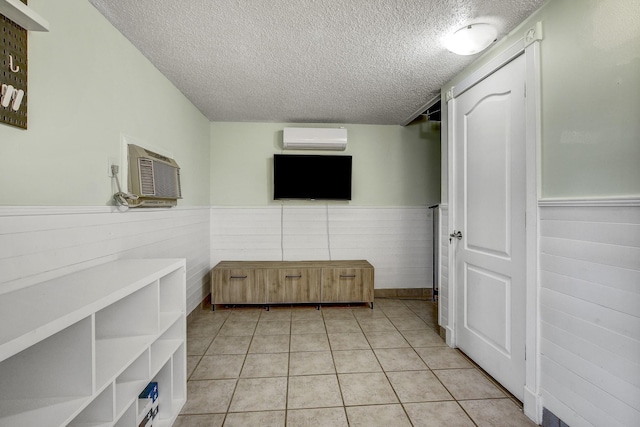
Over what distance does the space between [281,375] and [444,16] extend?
2564mm

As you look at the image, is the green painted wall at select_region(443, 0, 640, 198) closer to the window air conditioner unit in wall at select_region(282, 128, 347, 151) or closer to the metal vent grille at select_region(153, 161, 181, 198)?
the window air conditioner unit in wall at select_region(282, 128, 347, 151)

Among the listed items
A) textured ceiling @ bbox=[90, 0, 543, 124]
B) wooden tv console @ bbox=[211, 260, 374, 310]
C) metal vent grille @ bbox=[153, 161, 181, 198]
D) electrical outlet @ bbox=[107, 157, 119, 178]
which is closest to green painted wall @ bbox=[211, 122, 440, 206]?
textured ceiling @ bbox=[90, 0, 543, 124]

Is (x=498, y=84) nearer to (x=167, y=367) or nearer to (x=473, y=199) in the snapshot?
(x=473, y=199)

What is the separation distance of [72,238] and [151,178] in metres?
0.73

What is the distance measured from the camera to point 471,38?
6.16 ft

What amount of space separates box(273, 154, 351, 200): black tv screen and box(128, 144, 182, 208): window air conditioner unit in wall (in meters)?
1.50

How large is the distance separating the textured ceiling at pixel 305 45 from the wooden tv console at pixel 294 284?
1.86 m

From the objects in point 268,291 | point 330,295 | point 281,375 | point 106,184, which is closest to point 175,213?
point 106,184

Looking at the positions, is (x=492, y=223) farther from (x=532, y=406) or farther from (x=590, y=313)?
(x=532, y=406)

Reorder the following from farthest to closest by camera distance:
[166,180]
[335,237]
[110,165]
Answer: [335,237] < [166,180] < [110,165]

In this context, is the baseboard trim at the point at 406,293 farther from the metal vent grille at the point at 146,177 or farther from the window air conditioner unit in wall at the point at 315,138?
the metal vent grille at the point at 146,177

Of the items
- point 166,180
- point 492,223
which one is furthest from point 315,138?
point 492,223

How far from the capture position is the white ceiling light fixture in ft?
6.04

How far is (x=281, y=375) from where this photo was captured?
2.17 m
